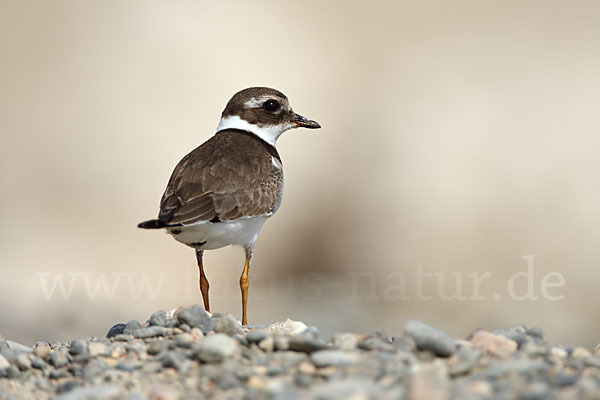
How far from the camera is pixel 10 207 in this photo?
1625cm

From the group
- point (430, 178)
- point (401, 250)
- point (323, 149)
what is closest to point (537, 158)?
point (430, 178)

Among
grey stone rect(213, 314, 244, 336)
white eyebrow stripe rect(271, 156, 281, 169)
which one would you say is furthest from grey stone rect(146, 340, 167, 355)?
white eyebrow stripe rect(271, 156, 281, 169)

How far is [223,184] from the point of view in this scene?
729 cm

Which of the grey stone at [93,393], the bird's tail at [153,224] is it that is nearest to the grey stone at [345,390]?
the grey stone at [93,393]

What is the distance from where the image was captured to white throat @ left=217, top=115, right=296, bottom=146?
27.9 ft

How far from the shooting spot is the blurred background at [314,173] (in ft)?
48.4

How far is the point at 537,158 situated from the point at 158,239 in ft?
25.7

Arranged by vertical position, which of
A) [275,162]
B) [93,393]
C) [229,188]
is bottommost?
[93,393]

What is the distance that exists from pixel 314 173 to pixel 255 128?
878cm

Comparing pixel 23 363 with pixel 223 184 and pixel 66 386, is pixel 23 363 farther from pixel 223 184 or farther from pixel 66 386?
pixel 223 184

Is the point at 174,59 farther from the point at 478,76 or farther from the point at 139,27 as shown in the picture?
the point at 478,76

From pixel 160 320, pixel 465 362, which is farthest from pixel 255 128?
pixel 465 362

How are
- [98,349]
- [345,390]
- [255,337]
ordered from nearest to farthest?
[345,390] < [255,337] < [98,349]

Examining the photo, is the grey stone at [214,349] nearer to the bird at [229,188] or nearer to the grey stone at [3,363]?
the grey stone at [3,363]
